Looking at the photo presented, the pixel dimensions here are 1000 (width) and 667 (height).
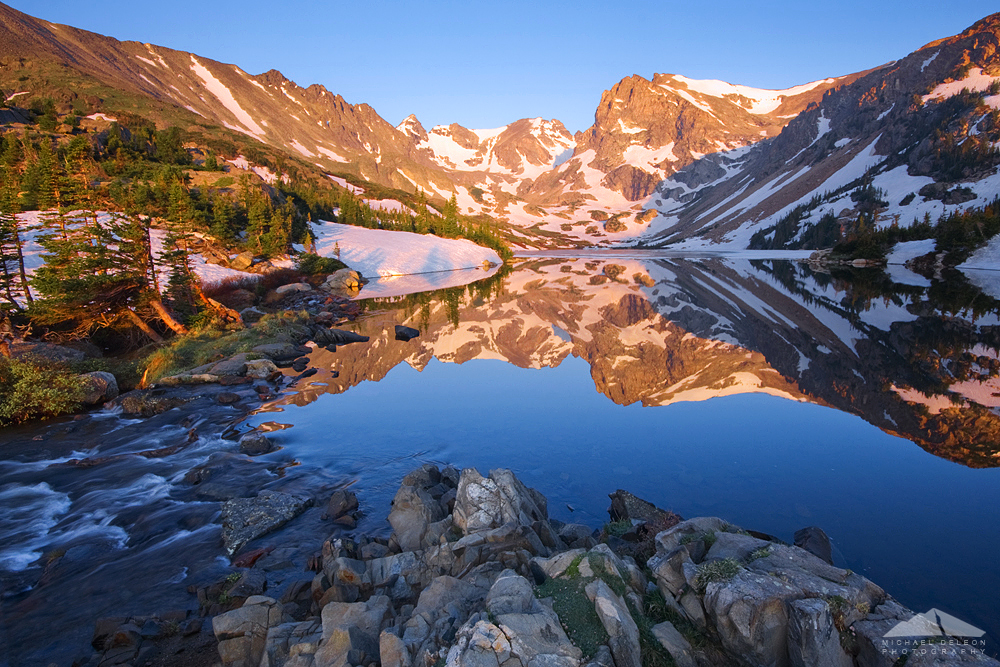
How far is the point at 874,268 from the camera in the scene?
81375 millimetres

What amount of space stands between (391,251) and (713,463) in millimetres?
67478

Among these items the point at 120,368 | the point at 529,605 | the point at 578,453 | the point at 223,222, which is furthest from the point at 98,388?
the point at 223,222

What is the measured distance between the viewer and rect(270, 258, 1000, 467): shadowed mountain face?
16.8 metres

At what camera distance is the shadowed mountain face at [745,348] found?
16797mm

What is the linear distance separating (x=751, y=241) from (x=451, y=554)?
590 feet

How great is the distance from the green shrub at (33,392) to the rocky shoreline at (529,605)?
14.2m

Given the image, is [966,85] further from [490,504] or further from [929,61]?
[490,504]

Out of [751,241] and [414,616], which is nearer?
[414,616]

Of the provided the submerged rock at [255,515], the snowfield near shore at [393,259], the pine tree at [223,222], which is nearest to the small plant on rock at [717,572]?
the submerged rock at [255,515]

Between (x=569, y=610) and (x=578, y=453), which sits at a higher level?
(x=569, y=610)

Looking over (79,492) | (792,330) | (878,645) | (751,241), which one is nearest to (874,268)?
(792,330)

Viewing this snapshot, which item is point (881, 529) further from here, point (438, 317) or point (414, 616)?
point (438, 317)

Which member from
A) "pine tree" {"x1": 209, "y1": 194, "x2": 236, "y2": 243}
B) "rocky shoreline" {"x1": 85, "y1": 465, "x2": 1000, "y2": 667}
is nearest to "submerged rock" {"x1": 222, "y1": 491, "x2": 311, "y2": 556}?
"rocky shoreline" {"x1": 85, "y1": 465, "x2": 1000, "y2": 667}

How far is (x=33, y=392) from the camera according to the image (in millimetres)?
16953
